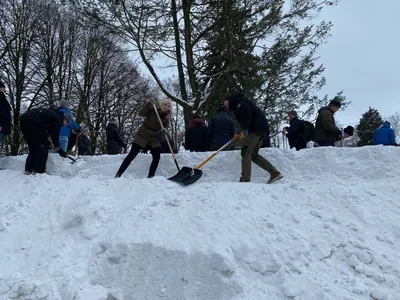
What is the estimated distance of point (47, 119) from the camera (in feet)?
20.1

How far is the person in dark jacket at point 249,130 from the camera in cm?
574

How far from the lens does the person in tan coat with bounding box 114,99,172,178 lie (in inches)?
239

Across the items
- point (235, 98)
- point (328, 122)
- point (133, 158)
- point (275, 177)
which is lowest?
point (275, 177)

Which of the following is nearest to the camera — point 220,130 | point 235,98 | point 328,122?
point 235,98

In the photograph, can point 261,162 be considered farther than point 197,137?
No

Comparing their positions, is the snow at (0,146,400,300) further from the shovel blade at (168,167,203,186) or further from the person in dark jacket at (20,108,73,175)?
the person in dark jacket at (20,108,73,175)

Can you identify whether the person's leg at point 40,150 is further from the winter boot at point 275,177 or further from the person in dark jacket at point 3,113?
the winter boot at point 275,177

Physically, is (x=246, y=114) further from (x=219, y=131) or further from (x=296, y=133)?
(x=296, y=133)

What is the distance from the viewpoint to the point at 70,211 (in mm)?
4391

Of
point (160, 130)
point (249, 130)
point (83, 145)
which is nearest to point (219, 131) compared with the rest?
point (249, 130)

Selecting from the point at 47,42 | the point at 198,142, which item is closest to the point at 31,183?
the point at 198,142

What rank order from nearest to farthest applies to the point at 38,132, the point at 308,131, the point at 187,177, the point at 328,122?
the point at 187,177 → the point at 38,132 → the point at 328,122 → the point at 308,131

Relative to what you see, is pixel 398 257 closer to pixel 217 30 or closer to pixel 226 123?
pixel 226 123

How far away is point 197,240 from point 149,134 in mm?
2859
